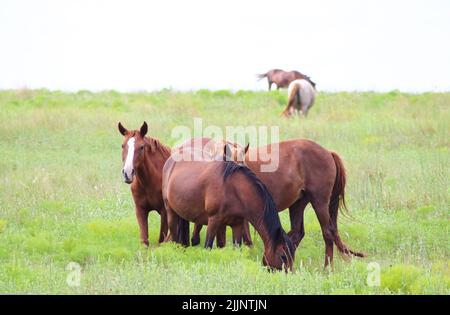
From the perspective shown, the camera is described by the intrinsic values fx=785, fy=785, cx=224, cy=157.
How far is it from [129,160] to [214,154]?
1488 millimetres

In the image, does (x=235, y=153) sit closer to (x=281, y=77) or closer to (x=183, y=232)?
(x=183, y=232)

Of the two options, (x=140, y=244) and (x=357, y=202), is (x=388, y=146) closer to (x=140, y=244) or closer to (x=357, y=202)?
(x=357, y=202)

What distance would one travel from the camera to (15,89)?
88.6 feet

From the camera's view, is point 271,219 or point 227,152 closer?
point 271,219

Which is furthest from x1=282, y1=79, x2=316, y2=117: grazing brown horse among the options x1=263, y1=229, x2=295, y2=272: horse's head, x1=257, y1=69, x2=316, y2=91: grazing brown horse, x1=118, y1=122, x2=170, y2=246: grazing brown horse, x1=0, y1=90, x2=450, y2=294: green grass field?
x1=263, y1=229, x2=295, y2=272: horse's head

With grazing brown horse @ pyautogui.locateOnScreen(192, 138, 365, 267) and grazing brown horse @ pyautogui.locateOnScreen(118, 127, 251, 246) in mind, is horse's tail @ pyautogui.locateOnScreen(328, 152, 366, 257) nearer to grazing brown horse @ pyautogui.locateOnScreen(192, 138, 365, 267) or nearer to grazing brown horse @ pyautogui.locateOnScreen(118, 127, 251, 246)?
grazing brown horse @ pyautogui.locateOnScreen(192, 138, 365, 267)

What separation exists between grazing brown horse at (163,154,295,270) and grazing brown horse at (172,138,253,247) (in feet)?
0.78

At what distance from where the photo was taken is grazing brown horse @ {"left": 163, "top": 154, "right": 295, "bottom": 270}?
8.34 metres

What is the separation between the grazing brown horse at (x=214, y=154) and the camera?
9266 mm

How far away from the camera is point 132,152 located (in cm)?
916

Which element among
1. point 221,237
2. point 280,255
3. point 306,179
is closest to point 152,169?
point 221,237

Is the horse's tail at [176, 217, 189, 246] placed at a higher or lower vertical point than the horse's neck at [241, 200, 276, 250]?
lower

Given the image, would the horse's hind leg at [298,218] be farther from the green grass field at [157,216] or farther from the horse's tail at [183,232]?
the horse's tail at [183,232]

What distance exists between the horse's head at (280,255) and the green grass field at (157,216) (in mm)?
230
